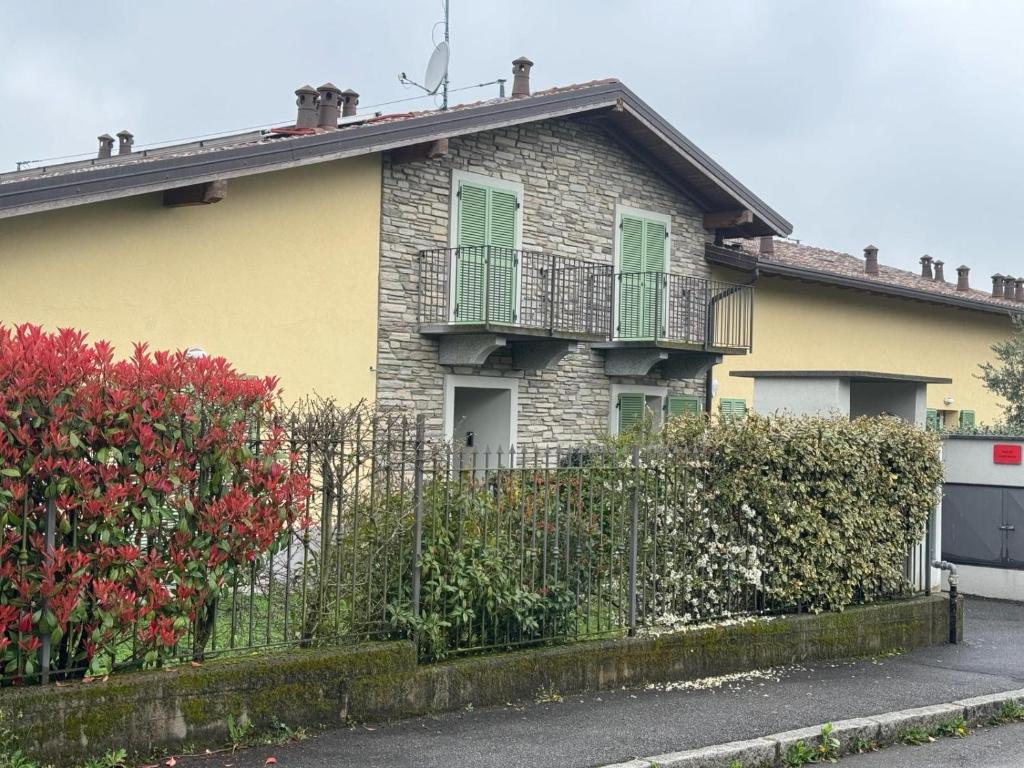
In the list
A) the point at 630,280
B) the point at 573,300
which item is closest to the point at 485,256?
the point at 573,300

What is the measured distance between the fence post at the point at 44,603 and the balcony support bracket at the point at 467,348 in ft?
31.6

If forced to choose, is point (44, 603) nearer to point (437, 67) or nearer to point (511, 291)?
point (511, 291)

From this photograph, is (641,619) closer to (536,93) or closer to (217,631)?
(217,631)

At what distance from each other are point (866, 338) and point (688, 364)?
629cm

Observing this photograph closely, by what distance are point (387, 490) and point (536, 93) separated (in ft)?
34.4

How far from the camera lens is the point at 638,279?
59.6 feet

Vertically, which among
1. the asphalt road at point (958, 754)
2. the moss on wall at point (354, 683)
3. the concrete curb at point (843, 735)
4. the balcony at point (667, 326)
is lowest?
the asphalt road at point (958, 754)

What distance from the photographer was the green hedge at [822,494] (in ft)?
31.6

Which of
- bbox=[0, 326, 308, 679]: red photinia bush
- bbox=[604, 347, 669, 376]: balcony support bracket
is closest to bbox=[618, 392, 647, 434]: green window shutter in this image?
bbox=[604, 347, 669, 376]: balcony support bracket

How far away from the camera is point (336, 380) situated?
47.1 feet

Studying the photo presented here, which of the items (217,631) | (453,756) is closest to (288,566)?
(217,631)

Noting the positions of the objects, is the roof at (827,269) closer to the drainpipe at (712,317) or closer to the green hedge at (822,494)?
the drainpipe at (712,317)

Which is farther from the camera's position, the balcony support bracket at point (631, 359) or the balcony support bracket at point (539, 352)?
the balcony support bracket at point (631, 359)

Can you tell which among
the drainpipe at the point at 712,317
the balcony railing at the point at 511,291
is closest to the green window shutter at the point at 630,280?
the balcony railing at the point at 511,291
